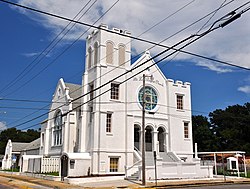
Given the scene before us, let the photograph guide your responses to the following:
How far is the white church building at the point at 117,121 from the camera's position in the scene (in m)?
29.5

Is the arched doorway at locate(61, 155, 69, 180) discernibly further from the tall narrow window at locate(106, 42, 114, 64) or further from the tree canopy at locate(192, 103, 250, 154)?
the tree canopy at locate(192, 103, 250, 154)

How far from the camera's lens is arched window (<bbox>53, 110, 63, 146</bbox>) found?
3628 centimetres

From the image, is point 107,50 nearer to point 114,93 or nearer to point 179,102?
point 114,93

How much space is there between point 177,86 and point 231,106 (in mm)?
58094

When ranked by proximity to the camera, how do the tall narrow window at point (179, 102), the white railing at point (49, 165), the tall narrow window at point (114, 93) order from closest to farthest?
the tall narrow window at point (114, 93), the white railing at point (49, 165), the tall narrow window at point (179, 102)

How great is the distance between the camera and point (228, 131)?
250ft

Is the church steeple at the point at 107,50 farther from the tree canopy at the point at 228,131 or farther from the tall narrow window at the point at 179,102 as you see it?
the tree canopy at the point at 228,131

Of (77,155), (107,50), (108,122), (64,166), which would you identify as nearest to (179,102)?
(108,122)

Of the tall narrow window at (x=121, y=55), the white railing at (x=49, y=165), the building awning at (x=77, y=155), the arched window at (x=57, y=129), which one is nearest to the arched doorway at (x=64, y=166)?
the building awning at (x=77, y=155)

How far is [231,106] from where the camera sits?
89.5 metres

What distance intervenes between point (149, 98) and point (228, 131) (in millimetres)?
48283

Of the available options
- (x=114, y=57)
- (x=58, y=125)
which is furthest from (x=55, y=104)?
(x=114, y=57)

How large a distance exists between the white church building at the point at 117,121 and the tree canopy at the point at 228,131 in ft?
123

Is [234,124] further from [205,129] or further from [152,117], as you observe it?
[152,117]
